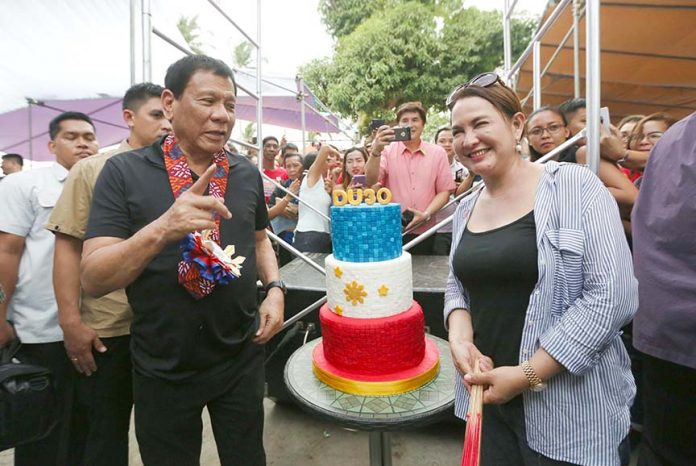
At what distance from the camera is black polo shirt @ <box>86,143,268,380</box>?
53.7 inches

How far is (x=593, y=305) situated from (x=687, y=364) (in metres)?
0.53

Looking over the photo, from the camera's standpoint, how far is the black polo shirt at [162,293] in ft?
4.47

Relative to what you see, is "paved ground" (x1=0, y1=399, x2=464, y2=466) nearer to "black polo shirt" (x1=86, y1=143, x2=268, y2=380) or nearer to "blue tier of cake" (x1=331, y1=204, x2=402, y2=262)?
"black polo shirt" (x1=86, y1=143, x2=268, y2=380)

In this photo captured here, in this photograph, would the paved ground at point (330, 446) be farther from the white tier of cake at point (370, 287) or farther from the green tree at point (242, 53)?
the green tree at point (242, 53)

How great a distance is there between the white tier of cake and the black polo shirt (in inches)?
15.0

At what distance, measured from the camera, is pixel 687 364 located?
1.31m

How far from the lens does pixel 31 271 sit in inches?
76.6

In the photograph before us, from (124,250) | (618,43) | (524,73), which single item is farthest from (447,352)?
(524,73)

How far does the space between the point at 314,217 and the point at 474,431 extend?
3.11m

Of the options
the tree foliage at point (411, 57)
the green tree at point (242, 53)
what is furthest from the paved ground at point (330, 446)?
the green tree at point (242, 53)

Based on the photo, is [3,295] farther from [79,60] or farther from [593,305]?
[79,60]

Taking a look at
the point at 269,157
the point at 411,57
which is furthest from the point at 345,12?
the point at 269,157

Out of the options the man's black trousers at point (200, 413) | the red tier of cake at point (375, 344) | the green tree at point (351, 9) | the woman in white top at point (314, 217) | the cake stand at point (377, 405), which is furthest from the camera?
the green tree at point (351, 9)

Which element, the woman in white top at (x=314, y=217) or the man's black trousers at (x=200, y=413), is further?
the woman in white top at (x=314, y=217)
